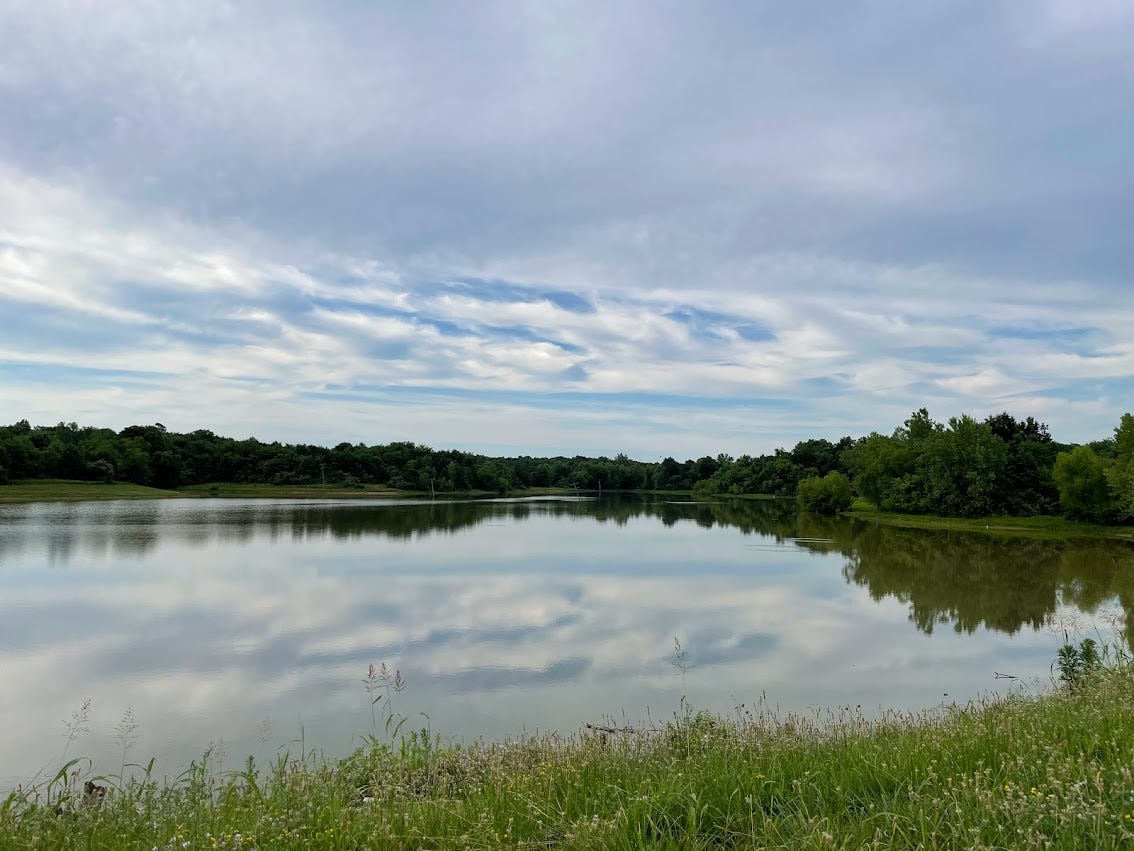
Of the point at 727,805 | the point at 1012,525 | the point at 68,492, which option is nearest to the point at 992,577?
the point at 727,805

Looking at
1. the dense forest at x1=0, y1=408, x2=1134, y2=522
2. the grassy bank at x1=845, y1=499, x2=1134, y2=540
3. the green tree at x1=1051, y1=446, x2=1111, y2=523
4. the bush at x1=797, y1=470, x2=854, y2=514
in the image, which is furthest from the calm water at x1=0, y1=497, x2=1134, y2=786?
the bush at x1=797, y1=470, x2=854, y2=514

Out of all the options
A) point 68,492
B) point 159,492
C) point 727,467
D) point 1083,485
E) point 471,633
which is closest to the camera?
point 471,633

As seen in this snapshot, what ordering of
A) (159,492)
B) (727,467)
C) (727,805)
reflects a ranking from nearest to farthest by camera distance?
(727,805) < (159,492) < (727,467)

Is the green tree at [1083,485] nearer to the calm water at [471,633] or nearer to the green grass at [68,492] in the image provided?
the calm water at [471,633]

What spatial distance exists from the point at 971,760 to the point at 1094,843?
63.3 inches

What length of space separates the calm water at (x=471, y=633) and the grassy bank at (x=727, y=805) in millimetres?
4713

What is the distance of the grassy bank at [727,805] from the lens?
11.3 ft

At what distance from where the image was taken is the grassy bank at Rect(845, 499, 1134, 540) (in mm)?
46344

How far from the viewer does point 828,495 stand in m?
78.9

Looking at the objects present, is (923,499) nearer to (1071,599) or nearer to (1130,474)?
(1130,474)

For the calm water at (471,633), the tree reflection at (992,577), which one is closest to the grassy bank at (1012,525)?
the tree reflection at (992,577)

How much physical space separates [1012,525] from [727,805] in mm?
60267

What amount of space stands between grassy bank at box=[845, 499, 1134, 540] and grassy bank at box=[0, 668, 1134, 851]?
163 feet

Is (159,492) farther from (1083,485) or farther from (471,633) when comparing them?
(1083,485)
